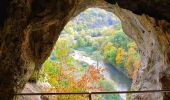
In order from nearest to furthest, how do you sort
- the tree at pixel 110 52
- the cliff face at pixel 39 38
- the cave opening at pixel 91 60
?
the cliff face at pixel 39 38 < the cave opening at pixel 91 60 < the tree at pixel 110 52

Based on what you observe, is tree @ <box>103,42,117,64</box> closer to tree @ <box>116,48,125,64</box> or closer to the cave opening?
the cave opening

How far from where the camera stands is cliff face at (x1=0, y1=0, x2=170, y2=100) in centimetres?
615

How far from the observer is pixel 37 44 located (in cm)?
812

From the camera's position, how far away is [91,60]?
29.7 meters

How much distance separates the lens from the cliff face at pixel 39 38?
6.15m

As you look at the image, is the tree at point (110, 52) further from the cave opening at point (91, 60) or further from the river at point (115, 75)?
the river at point (115, 75)

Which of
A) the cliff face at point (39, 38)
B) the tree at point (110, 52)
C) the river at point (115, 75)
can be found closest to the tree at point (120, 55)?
the tree at point (110, 52)

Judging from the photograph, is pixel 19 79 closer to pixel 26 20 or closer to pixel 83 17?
pixel 26 20

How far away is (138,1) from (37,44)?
3226 mm

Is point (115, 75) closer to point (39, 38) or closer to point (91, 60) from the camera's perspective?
point (91, 60)

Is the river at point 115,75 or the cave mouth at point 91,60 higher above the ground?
the cave mouth at point 91,60

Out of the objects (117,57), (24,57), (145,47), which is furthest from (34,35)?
(117,57)

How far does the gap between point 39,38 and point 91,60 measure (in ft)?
71.5

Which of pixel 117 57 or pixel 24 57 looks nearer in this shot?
pixel 24 57
